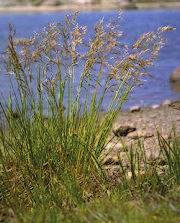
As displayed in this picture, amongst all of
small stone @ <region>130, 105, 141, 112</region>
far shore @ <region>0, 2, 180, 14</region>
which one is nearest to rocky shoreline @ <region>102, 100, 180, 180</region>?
small stone @ <region>130, 105, 141, 112</region>

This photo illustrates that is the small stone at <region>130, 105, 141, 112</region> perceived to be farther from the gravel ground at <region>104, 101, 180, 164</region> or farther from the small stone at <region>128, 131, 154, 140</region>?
the small stone at <region>128, 131, 154, 140</region>

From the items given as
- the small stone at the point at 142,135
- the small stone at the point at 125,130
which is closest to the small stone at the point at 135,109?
the small stone at the point at 125,130

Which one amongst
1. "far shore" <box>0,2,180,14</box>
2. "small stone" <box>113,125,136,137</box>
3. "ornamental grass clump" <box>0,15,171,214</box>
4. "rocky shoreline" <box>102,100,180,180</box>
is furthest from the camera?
"far shore" <box>0,2,180,14</box>

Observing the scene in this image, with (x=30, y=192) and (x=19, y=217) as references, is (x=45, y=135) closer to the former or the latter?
(x=30, y=192)

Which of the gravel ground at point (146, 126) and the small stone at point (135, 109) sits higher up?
the gravel ground at point (146, 126)

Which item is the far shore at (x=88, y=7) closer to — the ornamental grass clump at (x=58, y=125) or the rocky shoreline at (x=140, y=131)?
the rocky shoreline at (x=140, y=131)

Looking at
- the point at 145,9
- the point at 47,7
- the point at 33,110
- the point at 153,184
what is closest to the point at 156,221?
the point at 153,184

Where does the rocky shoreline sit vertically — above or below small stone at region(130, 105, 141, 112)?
above

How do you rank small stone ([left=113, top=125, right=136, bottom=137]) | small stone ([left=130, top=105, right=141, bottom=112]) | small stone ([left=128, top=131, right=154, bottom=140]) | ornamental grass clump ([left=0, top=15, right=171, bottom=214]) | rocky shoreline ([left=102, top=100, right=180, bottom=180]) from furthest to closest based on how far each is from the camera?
small stone ([left=130, top=105, right=141, bottom=112])
small stone ([left=113, top=125, right=136, bottom=137])
small stone ([left=128, top=131, right=154, bottom=140])
rocky shoreline ([left=102, top=100, right=180, bottom=180])
ornamental grass clump ([left=0, top=15, right=171, bottom=214])

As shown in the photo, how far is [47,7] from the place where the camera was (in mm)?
128250

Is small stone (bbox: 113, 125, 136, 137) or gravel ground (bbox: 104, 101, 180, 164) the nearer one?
gravel ground (bbox: 104, 101, 180, 164)

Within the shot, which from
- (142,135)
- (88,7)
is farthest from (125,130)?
(88,7)

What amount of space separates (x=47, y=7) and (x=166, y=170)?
124m

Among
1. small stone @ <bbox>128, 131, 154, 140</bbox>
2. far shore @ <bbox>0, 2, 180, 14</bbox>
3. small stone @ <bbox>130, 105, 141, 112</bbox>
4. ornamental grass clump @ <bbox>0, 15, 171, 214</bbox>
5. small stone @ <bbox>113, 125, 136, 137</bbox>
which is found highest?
ornamental grass clump @ <bbox>0, 15, 171, 214</bbox>
